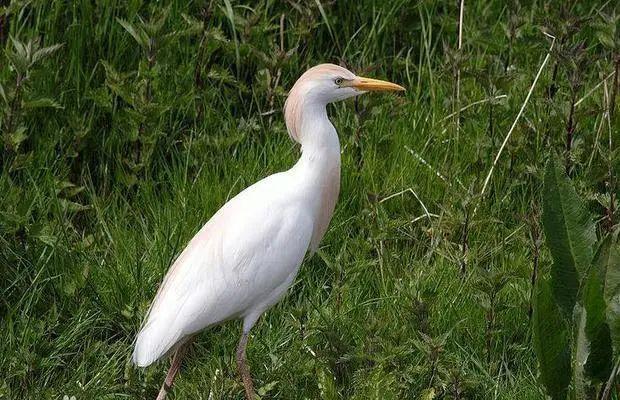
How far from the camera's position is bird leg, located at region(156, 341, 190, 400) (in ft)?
13.1

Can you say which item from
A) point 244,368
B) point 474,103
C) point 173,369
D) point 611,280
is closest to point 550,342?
point 611,280

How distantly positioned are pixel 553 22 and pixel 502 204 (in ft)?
2.47

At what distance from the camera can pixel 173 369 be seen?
4125 mm

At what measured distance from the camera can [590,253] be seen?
12.1ft

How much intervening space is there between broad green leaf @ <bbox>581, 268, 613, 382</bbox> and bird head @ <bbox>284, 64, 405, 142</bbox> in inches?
39.2

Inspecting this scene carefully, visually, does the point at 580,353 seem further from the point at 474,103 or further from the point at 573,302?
the point at 474,103

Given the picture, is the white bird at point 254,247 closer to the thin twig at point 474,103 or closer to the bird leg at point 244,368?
the bird leg at point 244,368

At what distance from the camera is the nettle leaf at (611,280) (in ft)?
11.4

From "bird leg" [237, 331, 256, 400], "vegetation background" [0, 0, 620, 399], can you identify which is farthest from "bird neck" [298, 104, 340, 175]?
"bird leg" [237, 331, 256, 400]

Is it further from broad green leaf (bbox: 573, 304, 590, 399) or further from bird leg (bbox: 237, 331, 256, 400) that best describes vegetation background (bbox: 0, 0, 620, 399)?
broad green leaf (bbox: 573, 304, 590, 399)

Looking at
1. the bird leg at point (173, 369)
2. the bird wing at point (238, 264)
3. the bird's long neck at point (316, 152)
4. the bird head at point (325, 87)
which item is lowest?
the bird leg at point (173, 369)

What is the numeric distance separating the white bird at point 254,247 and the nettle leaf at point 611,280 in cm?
→ 95

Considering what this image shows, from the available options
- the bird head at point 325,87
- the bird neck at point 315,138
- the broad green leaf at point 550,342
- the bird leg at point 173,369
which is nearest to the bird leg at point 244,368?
the bird leg at point 173,369

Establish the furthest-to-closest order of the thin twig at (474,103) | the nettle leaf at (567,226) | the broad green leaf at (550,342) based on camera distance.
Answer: the thin twig at (474,103) < the nettle leaf at (567,226) < the broad green leaf at (550,342)
